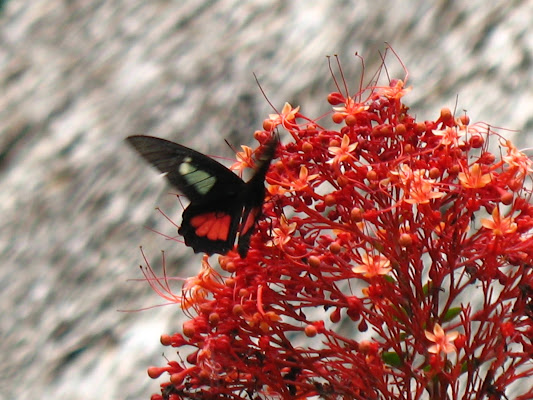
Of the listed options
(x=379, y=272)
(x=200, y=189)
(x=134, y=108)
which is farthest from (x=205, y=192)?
(x=134, y=108)

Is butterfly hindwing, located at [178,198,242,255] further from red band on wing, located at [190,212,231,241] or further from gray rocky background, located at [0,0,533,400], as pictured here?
gray rocky background, located at [0,0,533,400]

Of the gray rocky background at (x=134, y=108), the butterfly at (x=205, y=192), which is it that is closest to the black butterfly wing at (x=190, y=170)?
the butterfly at (x=205, y=192)

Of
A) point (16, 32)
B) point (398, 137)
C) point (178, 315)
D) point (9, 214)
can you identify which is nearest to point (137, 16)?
point (16, 32)

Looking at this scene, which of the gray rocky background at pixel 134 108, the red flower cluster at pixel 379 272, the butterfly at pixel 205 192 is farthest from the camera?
the gray rocky background at pixel 134 108

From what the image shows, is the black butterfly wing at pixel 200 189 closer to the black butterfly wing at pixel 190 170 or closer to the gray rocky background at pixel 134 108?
the black butterfly wing at pixel 190 170

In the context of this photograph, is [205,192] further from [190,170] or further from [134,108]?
[134,108]

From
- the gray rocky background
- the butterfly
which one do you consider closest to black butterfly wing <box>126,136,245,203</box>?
the butterfly
